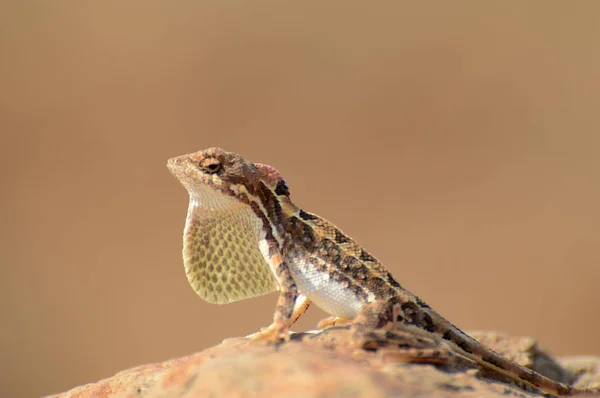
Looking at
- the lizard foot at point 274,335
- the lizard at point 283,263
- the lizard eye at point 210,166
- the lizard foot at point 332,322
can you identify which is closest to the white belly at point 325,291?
the lizard at point 283,263

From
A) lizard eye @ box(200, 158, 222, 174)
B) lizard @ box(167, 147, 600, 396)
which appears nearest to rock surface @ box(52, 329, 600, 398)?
Result: lizard @ box(167, 147, 600, 396)

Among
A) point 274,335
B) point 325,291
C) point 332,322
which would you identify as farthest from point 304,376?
point 332,322

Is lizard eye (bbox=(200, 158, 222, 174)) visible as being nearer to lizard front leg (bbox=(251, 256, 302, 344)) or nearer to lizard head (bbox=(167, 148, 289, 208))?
lizard head (bbox=(167, 148, 289, 208))

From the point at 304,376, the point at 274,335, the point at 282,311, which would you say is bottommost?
the point at 304,376

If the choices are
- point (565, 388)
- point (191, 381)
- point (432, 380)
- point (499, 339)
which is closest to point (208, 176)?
point (191, 381)

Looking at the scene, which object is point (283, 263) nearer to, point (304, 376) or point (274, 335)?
point (274, 335)

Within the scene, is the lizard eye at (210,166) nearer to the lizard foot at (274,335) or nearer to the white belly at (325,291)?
the white belly at (325,291)
